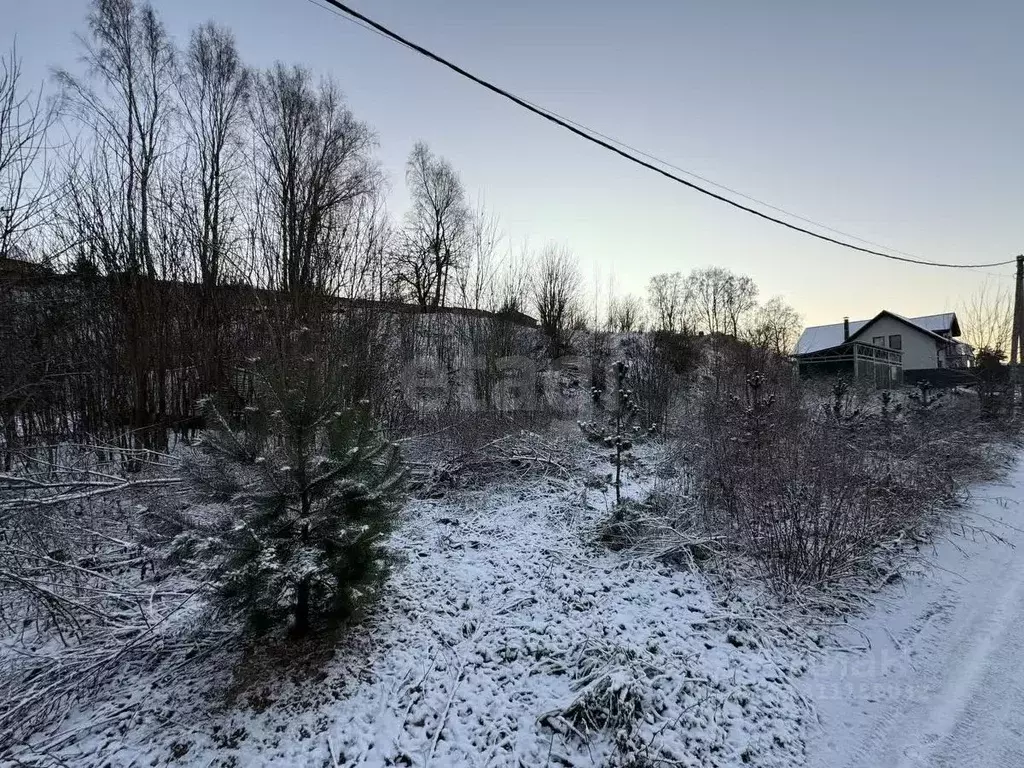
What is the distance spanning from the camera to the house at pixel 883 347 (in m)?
25.2

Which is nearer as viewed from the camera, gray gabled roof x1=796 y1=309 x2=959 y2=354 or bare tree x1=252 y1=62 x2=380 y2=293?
bare tree x1=252 y1=62 x2=380 y2=293

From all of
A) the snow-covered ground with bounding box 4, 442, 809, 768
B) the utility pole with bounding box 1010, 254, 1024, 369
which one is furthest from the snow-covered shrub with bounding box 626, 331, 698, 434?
the utility pole with bounding box 1010, 254, 1024, 369

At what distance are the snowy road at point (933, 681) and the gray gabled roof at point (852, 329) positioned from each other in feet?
110

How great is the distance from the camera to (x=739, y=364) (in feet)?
39.0

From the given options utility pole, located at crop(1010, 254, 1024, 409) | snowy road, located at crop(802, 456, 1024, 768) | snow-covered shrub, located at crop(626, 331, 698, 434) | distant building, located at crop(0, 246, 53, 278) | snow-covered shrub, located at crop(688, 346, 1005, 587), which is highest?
utility pole, located at crop(1010, 254, 1024, 409)

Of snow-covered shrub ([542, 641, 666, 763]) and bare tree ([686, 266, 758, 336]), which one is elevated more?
bare tree ([686, 266, 758, 336])

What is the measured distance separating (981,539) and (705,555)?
3.67 metres

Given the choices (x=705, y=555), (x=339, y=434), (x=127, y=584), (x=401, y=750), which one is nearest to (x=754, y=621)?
(x=705, y=555)

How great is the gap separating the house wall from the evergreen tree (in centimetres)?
3974

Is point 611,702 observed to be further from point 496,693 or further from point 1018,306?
point 1018,306

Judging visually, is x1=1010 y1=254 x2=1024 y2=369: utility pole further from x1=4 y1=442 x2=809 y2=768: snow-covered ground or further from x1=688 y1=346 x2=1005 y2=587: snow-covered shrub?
x1=4 y1=442 x2=809 y2=768: snow-covered ground

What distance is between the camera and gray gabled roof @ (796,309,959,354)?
33.9m

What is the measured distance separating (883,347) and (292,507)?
36.2 meters

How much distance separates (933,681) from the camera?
286 centimetres
